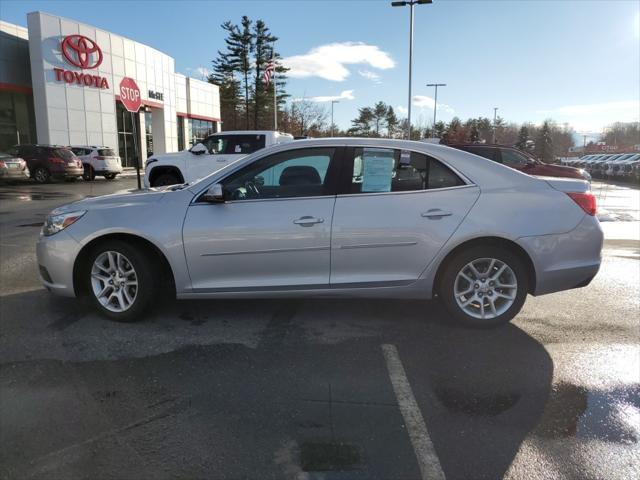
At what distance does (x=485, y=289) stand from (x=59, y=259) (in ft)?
12.4

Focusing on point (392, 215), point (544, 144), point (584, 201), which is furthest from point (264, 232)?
point (544, 144)

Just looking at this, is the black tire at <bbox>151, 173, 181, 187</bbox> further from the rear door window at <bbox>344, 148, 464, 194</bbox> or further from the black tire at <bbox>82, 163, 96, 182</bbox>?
the black tire at <bbox>82, 163, 96, 182</bbox>

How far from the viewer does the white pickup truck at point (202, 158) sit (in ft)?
41.2

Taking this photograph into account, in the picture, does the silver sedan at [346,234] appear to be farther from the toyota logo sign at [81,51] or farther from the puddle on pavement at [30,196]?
the toyota logo sign at [81,51]

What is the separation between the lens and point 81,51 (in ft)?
90.4

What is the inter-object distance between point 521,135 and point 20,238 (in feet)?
241

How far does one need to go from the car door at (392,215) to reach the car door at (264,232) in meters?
0.14

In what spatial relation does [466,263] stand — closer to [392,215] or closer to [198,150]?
[392,215]

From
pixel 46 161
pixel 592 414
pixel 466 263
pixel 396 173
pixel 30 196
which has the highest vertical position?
pixel 46 161

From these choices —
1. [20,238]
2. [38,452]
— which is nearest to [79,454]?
[38,452]

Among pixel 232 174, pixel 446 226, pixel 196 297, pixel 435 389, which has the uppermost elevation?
pixel 232 174

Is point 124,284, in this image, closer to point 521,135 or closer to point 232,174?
point 232,174

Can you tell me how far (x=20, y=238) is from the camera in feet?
28.5

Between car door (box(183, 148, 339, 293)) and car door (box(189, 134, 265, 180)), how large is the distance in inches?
338
